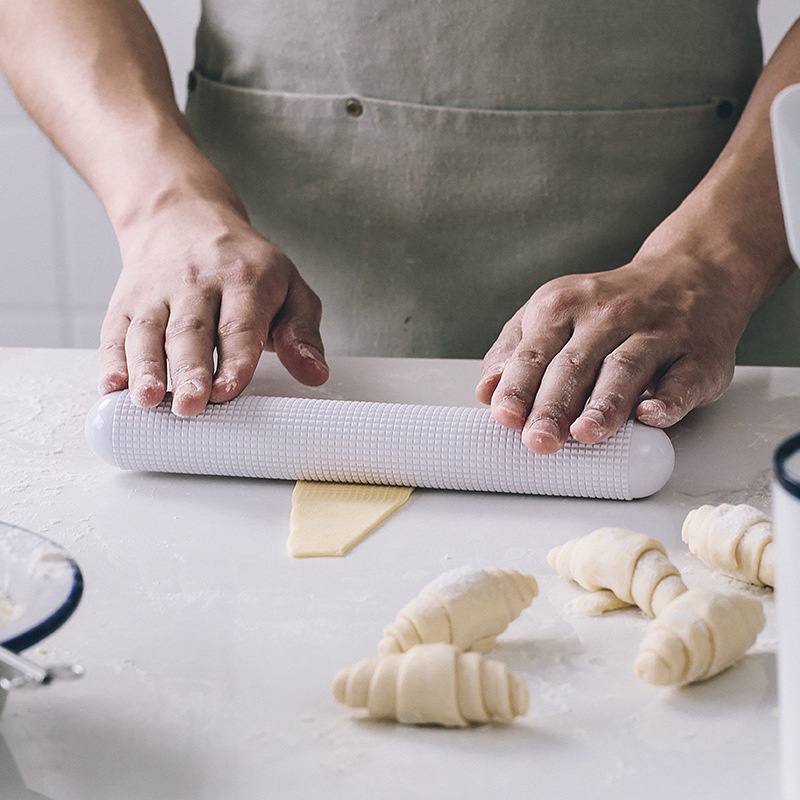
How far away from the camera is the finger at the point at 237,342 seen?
0.84 metres

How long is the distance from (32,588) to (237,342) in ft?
1.38

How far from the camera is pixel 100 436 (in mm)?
810

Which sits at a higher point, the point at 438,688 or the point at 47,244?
the point at 438,688

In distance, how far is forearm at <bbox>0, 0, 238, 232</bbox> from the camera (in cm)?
109

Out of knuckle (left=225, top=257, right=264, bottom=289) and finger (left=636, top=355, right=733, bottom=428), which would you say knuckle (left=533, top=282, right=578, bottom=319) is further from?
knuckle (left=225, top=257, right=264, bottom=289)

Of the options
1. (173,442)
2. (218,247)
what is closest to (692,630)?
(173,442)

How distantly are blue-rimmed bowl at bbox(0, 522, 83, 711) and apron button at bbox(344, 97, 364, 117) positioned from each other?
0.81 m

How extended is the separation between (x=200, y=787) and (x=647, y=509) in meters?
0.39

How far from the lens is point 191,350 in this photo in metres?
0.86

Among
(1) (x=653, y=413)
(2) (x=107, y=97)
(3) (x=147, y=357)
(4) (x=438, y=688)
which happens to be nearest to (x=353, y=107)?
(2) (x=107, y=97)

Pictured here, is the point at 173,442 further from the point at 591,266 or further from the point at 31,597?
the point at 591,266

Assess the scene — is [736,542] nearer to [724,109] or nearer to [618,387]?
[618,387]

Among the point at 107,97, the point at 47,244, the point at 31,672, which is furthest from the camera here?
the point at 47,244

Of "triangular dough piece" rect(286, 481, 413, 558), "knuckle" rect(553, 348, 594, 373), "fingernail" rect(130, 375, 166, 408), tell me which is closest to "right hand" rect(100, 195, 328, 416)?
"fingernail" rect(130, 375, 166, 408)
